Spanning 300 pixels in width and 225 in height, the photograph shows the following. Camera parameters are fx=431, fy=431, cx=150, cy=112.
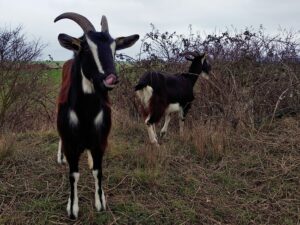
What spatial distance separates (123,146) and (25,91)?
5.15 m

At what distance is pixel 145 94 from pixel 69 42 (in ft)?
13.1

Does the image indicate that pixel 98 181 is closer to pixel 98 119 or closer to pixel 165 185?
pixel 98 119

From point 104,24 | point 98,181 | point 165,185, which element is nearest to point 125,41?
point 104,24

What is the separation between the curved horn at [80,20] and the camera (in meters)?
4.60

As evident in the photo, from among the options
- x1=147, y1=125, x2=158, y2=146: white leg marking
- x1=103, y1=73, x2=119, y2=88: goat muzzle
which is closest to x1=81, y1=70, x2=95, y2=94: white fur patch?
x1=103, y1=73, x2=119, y2=88: goat muzzle

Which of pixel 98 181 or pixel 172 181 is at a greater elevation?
pixel 98 181

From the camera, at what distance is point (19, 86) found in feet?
36.4

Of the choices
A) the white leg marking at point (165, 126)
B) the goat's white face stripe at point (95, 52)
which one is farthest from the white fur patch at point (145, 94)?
the goat's white face stripe at point (95, 52)

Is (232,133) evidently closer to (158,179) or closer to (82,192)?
(158,179)

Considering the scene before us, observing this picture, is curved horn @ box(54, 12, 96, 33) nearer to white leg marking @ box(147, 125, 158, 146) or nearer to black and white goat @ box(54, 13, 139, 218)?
black and white goat @ box(54, 13, 139, 218)

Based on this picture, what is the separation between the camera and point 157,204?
17.3ft

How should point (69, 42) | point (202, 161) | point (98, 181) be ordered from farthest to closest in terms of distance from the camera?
point (202, 161), point (98, 181), point (69, 42)

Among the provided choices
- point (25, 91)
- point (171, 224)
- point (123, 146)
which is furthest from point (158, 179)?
point (25, 91)

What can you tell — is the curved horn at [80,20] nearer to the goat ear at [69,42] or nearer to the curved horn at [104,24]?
the curved horn at [104,24]
